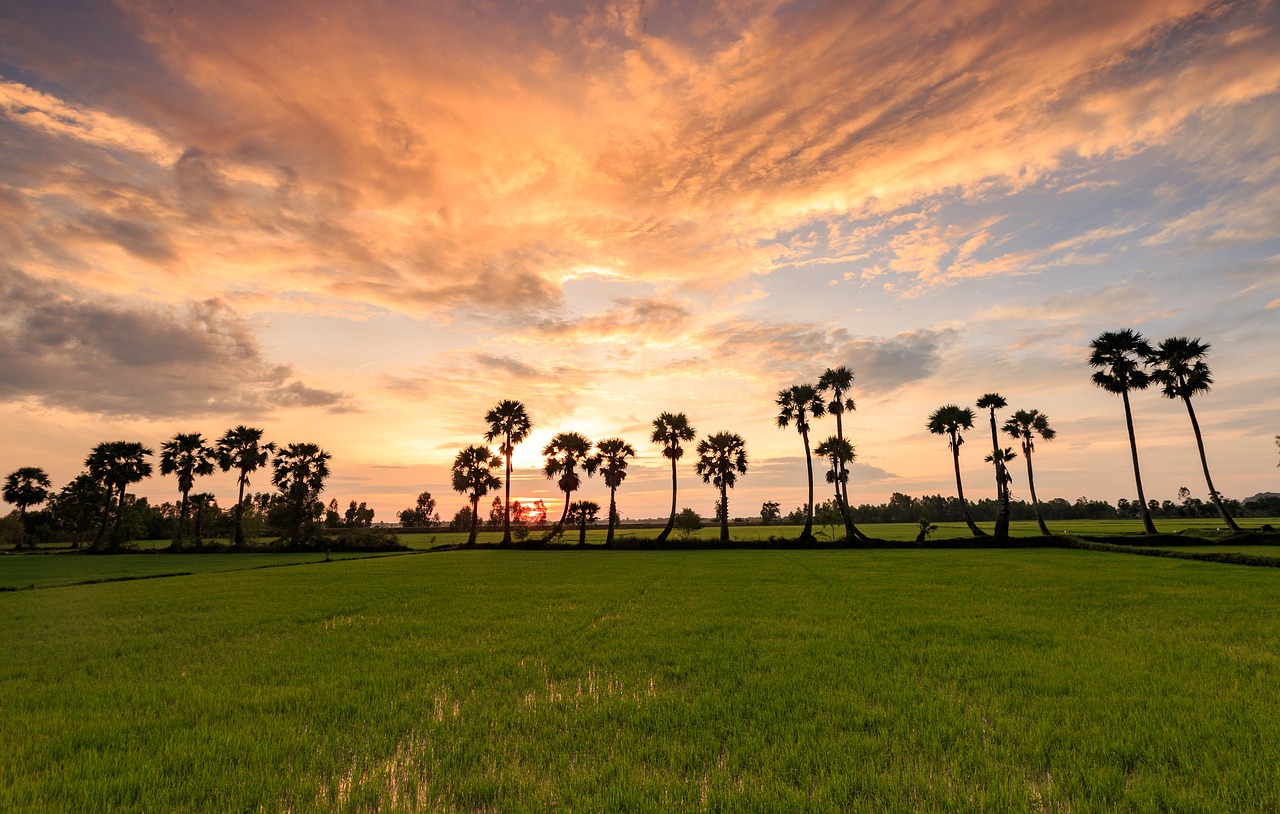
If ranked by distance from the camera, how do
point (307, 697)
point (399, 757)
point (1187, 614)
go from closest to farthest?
point (399, 757) → point (307, 697) → point (1187, 614)

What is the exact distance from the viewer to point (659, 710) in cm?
834

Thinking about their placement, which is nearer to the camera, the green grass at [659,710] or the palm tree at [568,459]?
the green grass at [659,710]

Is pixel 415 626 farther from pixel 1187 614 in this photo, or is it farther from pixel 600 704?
pixel 1187 614

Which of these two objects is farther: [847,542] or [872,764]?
[847,542]

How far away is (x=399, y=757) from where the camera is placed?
6.82 m

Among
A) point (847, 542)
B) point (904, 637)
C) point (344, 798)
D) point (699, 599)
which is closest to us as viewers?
point (344, 798)

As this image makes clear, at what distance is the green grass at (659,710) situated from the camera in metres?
5.81

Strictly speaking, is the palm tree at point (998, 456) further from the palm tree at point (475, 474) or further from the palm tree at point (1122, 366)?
the palm tree at point (475, 474)

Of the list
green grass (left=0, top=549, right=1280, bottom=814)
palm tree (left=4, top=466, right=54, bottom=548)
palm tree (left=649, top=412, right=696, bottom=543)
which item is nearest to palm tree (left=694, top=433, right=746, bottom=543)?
palm tree (left=649, top=412, right=696, bottom=543)

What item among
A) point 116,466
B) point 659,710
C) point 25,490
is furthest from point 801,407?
point 25,490

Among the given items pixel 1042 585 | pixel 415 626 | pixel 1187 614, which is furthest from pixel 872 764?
pixel 1042 585

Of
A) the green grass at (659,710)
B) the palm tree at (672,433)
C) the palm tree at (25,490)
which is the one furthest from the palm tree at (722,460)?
the palm tree at (25,490)

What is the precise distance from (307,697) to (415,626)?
→ 7381 mm

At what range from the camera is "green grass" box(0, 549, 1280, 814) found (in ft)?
19.1
